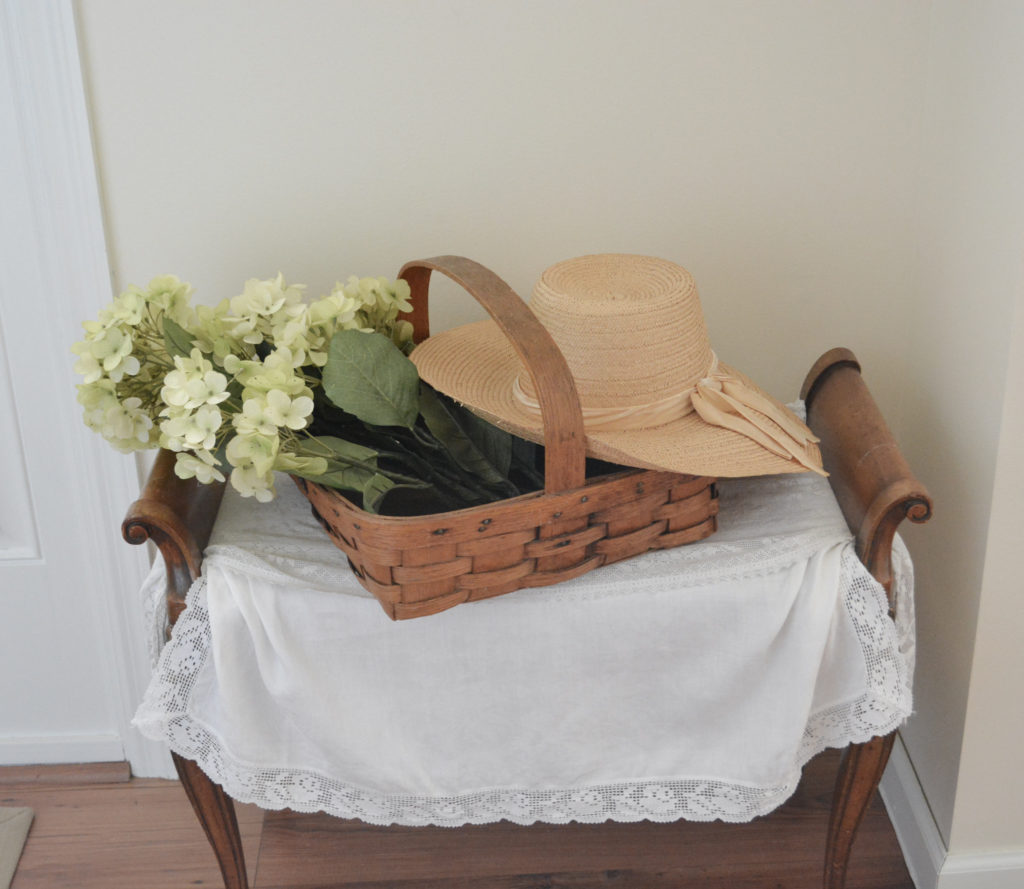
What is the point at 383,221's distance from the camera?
1537mm

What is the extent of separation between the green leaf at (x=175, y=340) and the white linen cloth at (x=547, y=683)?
0.23 metres

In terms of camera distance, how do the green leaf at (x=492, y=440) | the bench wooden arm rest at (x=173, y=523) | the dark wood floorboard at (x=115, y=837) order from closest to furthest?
1. the bench wooden arm rest at (x=173, y=523)
2. the green leaf at (x=492, y=440)
3. the dark wood floorboard at (x=115, y=837)

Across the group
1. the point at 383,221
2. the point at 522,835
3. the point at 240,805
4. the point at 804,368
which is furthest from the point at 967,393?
the point at 240,805

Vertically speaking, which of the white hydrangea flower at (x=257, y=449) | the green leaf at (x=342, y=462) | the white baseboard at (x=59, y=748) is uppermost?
the white hydrangea flower at (x=257, y=449)

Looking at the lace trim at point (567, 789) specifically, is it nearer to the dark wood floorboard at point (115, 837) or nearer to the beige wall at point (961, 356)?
the beige wall at point (961, 356)

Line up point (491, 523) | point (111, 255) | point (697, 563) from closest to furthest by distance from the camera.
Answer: point (491, 523) < point (697, 563) < point (111, 255)

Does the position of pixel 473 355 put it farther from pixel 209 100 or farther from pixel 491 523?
pixel 209 100

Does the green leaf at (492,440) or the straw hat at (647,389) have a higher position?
the straw hat at (647,389)

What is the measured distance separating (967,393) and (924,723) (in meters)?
0.55

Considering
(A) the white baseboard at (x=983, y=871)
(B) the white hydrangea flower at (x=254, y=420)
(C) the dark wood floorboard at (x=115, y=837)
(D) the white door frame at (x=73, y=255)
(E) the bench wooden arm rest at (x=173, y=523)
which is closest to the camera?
(B) the white hydrangea flower at (x=254, y=420)

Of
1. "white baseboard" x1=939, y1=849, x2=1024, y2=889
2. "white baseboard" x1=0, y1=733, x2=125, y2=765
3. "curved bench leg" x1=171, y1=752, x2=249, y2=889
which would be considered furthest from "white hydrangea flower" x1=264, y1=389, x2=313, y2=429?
"white baseboard" x1=939, y1=849, x2=1024, y2=889

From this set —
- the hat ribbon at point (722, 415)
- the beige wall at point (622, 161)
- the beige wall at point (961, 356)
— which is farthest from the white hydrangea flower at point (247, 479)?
the beige wall at point (961, 356)

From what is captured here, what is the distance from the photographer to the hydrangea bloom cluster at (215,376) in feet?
3.56

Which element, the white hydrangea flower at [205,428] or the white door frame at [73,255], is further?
the white door frame at [73,255]
